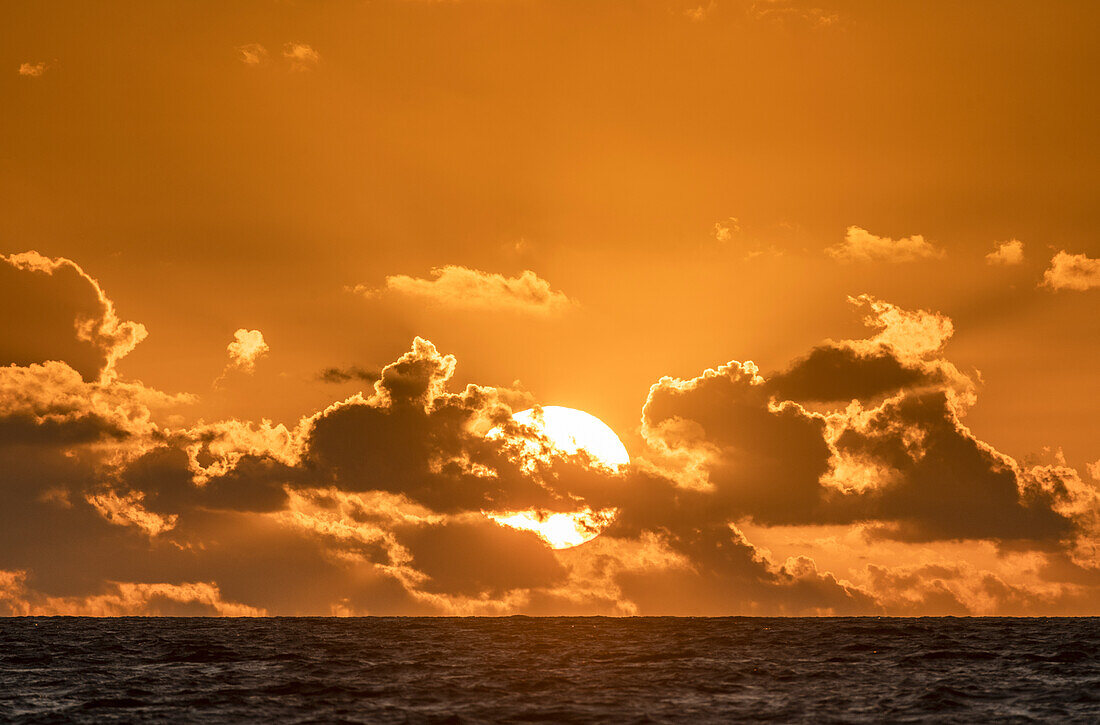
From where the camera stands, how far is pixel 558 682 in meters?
67.9

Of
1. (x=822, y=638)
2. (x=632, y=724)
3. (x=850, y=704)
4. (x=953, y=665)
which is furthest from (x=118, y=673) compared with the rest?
(x=822, y=638)

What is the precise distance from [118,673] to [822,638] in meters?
75.6

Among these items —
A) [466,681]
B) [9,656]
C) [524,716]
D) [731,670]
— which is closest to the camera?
[524,716]

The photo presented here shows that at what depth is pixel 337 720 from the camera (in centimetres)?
5138

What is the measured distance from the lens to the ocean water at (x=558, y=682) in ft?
176

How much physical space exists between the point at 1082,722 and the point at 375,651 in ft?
214

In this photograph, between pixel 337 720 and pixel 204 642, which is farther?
pixel 204 642

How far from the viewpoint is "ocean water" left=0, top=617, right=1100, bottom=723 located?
5356 cm

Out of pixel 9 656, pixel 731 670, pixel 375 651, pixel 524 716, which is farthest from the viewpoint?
pixel 375 651

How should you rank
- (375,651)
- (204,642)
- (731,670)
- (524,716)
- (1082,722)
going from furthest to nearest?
(204,642)
(375,651)
(731,670)
(524,716)
(1082,722)

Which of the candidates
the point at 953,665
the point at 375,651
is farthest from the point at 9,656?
the point at 953,665

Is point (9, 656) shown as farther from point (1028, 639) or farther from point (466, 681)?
point (1028, 639)

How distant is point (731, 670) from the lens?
7544 centimetres

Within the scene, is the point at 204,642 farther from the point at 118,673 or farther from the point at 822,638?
the point at 822,638
